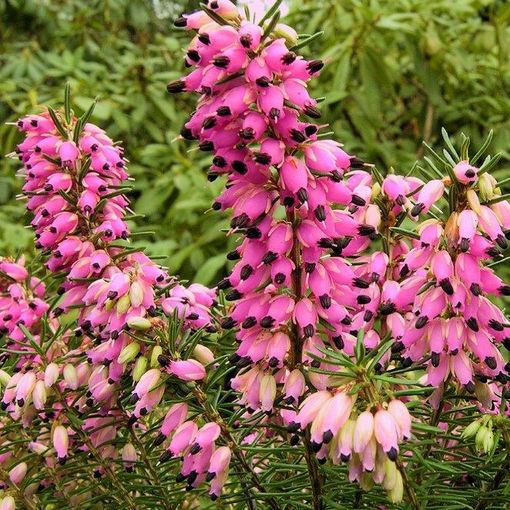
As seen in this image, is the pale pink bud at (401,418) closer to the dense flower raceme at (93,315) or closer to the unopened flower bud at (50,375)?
the dense flower raceme at (93,315)

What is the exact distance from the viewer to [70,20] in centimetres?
884

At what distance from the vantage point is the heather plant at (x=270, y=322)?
122 centimetres

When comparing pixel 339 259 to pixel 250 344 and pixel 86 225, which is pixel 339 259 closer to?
pixel 250 344

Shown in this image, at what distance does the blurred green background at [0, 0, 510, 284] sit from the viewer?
15.5 ft

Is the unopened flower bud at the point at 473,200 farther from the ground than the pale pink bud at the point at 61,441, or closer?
farther from the ground

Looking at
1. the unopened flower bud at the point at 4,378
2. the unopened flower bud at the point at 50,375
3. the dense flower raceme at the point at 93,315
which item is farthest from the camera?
the unopened flower bud at the point at 4,378

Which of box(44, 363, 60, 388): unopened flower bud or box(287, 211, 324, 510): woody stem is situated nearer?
box(287, 211, 324, 510): woody stem

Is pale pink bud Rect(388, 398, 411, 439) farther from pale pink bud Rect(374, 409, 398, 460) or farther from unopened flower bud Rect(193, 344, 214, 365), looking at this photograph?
unopened flower bud Rect(193, 344, 214, 365)

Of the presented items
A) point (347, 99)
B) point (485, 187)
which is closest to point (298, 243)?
point (485, 187)

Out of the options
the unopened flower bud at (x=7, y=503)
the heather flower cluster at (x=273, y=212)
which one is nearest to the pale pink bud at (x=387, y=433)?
the heather flower cluster at (x=273, y=212)

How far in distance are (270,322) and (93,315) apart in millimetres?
350

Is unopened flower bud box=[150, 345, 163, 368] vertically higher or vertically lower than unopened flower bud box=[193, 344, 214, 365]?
higher

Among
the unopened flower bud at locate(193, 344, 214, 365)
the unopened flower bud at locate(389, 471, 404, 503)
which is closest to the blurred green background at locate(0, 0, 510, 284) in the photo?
the unopened flower bud at locate(193, 344, 214, 365)

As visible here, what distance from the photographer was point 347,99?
17.6ft
